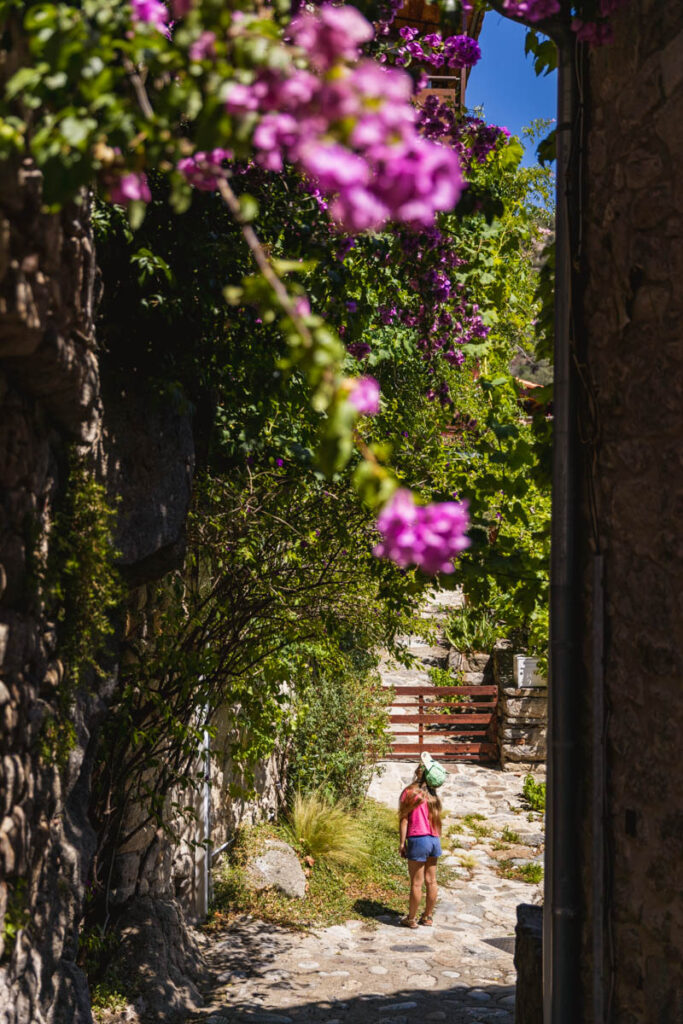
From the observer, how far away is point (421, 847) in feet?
25.0

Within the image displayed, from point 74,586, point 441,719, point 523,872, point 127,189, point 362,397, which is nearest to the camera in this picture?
point 362,397

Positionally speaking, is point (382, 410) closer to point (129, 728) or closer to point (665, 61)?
point (129, 728)

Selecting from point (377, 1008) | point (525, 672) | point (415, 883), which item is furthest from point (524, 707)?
point (377, 1008)

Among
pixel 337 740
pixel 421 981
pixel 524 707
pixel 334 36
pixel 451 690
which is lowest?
pixel 421 981

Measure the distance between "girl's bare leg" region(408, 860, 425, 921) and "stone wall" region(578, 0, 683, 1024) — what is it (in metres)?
4.63

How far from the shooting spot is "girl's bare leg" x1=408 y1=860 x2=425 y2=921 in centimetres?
744

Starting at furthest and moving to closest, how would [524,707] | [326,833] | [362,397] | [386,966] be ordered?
[524,707] → [326,833] → [386,966] → [362,397]

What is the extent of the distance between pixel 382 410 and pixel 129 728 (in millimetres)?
2933

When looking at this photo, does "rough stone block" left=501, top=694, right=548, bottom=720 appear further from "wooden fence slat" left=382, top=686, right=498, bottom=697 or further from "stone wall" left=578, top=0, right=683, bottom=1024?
"stone wall" left=578, top=0, right=683, bottom=1024

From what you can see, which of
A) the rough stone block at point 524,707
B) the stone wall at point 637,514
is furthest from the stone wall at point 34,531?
the rough stone block at point 524,707

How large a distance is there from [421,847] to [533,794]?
418cm

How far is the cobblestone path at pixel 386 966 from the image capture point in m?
5.43

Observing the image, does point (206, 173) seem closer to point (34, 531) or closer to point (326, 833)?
point (34, 531)

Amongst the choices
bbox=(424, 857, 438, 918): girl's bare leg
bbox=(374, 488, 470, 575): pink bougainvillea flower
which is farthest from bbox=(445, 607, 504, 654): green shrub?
bbox=(374, 488, 470, 575): pink bougainvillea flower
